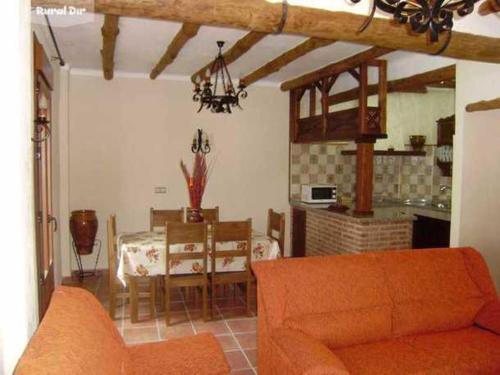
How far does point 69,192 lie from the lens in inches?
223

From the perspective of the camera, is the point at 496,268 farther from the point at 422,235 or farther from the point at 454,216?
the point at 422,235

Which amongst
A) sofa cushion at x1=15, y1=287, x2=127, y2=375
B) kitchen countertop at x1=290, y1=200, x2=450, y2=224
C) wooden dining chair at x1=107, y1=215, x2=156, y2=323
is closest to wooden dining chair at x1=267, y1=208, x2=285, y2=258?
kitchen countertop at x1=290, y1=200, x2=450, y2=224

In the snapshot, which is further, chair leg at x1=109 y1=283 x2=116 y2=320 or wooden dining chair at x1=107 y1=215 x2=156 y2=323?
chair leg at x1=109 y1=283 x2=116 y2=320

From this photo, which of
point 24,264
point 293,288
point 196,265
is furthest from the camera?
point 196,265

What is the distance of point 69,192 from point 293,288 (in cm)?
406

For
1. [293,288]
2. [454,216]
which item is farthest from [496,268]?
[293,288]

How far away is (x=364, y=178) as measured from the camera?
5.00 m

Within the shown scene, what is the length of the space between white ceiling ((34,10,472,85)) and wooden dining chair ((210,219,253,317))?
1.74 m

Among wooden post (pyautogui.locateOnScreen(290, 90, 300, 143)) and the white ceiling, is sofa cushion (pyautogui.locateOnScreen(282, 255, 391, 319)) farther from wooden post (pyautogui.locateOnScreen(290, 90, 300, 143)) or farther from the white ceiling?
Result: wooden post (pyautogui.locateOnScreen(290, 90, 300, 143))

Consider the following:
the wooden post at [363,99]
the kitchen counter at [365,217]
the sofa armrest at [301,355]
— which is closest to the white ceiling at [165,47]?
the wooden post at [363,99]

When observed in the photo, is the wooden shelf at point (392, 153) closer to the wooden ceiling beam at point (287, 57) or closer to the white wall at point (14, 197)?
the wooden ceiling beam at point (287, 57)

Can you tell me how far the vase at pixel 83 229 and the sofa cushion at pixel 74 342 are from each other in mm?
3439

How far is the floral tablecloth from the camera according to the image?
3938mm

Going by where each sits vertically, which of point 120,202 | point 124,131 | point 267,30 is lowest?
point 120,202
